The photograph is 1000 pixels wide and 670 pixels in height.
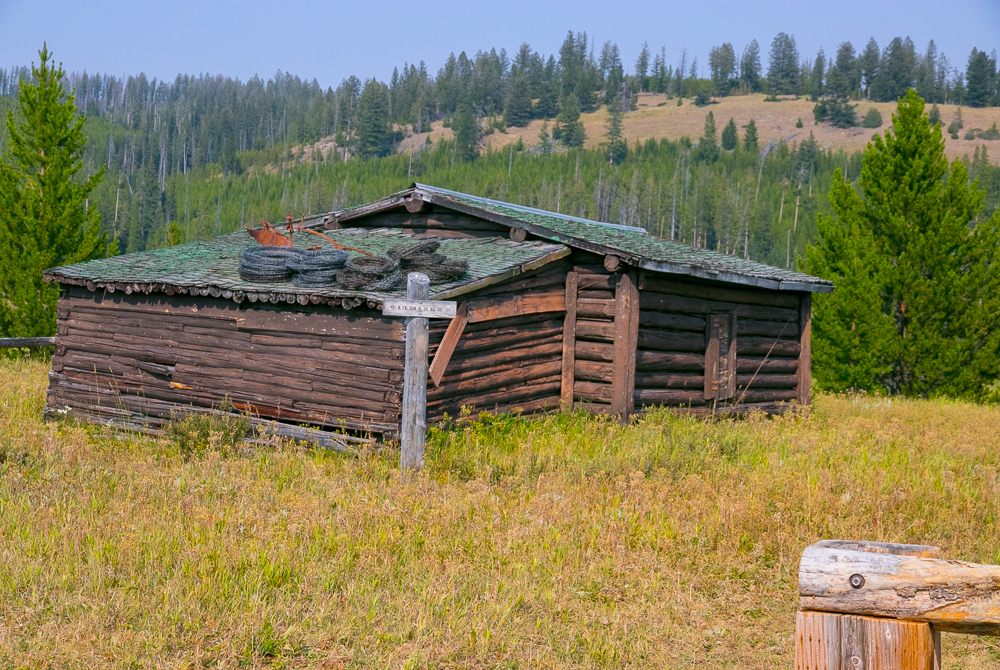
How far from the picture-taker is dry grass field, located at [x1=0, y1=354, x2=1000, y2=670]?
4.86m

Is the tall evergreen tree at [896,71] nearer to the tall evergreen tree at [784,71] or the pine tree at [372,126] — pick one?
the tall evergreen tree at [784,71]

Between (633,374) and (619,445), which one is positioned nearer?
(619,445)

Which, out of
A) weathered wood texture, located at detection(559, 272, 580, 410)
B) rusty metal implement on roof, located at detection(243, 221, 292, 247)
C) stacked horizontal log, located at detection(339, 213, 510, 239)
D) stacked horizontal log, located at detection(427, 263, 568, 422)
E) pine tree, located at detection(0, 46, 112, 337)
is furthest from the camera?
pine tree, located at detection(0, 46, 112, 337)

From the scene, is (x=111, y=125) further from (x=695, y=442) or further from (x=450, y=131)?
(x=695, y=442)

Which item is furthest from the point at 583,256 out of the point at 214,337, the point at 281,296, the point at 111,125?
the point at 111,125

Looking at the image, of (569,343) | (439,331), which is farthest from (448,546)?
(569,343)

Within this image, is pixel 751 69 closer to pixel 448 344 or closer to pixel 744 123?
pixel 744 123

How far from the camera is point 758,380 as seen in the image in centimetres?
1517

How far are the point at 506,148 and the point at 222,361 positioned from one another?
133 m

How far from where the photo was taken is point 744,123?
6358 inches

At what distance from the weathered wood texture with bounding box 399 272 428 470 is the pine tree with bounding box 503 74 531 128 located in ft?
521

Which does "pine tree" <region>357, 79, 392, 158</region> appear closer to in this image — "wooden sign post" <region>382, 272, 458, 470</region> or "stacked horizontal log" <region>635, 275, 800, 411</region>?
"stacked horizontal log" <region>635, 275, 800, 411</region>

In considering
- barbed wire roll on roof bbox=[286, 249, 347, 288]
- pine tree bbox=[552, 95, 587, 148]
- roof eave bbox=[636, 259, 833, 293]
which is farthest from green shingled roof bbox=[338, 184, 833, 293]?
pine tree bbox=[552, 95, 587, 148]

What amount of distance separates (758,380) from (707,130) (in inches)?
5474
